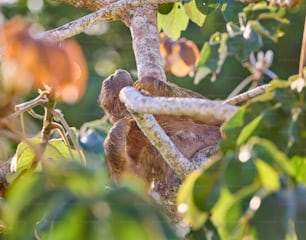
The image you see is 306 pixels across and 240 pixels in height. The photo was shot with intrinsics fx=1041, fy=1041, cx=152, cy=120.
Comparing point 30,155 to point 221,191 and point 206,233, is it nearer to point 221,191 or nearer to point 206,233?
point 206,233

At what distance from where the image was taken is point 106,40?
5.13 meters

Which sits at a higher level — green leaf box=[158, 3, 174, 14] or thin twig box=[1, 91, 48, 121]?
thin twig box=[1, 91, 48, 121]

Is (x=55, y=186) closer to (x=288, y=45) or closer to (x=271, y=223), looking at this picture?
(x=271, y=223)

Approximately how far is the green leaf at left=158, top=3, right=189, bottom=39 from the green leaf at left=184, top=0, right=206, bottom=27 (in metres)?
0.02

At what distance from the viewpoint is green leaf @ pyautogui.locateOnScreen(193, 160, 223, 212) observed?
2.29 feet

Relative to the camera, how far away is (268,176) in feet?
2.21

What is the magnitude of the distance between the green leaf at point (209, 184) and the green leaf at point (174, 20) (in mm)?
811

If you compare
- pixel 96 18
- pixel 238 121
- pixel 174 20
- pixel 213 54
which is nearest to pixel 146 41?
pixel 96 18

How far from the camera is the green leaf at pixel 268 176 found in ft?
2.20

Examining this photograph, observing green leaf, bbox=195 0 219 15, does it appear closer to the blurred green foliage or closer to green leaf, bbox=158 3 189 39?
green leaf, bbox=158 3 189 39

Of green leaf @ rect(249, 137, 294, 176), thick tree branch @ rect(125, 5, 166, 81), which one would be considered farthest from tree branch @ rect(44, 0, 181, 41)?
green leaf @ rect(249, 137, 294, 176)

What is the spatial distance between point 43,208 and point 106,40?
178 inches

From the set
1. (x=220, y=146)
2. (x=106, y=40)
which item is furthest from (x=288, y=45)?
(x=220, y=146)

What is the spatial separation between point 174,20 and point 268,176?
0.85 metres
